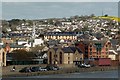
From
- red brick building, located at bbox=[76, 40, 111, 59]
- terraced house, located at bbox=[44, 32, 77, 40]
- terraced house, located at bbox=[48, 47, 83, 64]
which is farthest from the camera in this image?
terraced house, located at bbox=[44, 32, 77, 40]

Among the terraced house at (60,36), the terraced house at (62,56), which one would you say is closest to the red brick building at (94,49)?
the terraced house at (62,56)

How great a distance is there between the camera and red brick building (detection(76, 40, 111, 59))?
16.1 metres

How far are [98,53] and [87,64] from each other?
1.26 meters

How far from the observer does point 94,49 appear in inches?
638

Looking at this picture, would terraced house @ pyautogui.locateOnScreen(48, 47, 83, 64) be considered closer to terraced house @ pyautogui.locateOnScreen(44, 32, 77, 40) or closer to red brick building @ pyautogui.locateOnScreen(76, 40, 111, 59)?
red brick building @ pyautogui.locateOnScreen(76, 40, 111, 59)

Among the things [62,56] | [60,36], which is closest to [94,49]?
[62,56]

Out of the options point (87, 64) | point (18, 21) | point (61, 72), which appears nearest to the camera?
point (61, 72)

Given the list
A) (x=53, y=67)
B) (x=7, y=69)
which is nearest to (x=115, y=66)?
(x=53, y=67)

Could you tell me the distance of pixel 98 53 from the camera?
16297mm

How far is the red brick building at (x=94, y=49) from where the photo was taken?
1611 centimetres

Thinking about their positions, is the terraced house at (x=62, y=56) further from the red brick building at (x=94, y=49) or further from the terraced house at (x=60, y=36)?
the terraced house at (x=60, y=36)

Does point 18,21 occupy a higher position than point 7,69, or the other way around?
point 18,21

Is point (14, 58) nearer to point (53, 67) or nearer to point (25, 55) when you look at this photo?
point (25, 55)

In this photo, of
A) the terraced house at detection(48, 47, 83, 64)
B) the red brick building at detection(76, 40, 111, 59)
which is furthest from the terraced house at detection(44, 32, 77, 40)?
the terraced house at detection(48, 47, 83, 64)
